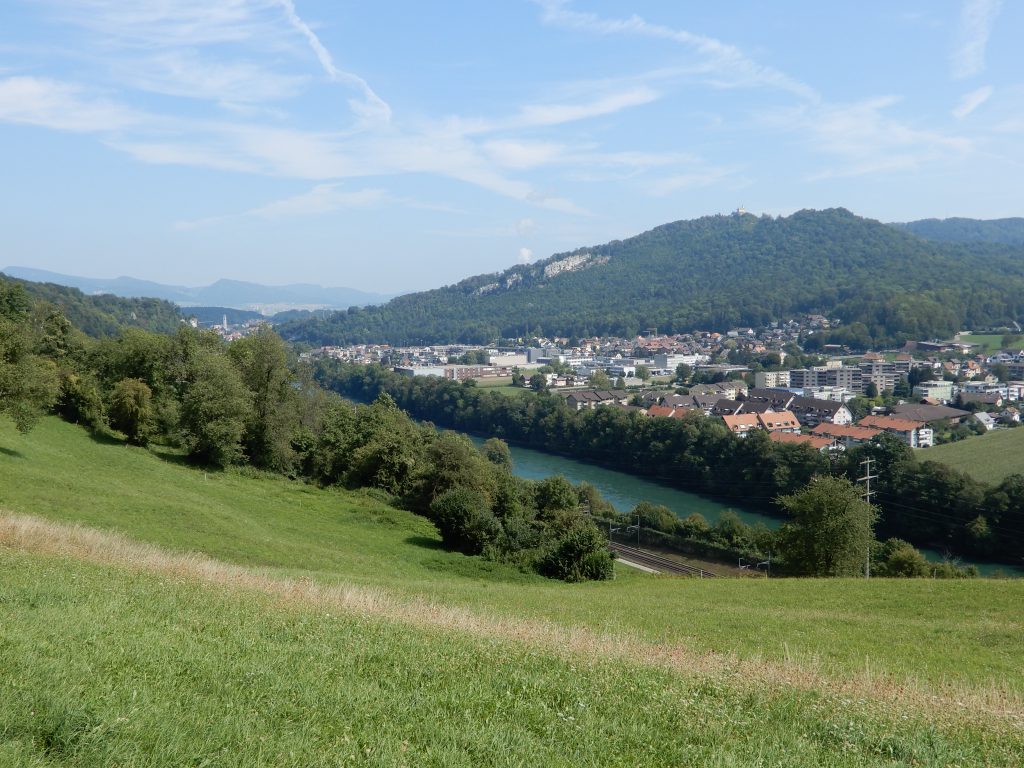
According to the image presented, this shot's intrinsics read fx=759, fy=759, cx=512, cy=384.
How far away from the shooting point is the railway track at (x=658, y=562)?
3966 centimetres

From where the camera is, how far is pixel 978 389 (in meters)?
107

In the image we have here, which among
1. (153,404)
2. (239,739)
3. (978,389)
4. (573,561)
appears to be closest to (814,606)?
(573,561)

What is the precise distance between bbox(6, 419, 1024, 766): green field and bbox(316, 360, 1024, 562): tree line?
122 ft

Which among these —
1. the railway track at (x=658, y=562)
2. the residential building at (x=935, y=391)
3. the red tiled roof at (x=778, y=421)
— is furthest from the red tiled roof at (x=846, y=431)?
the railway track at (x=658, y=562)

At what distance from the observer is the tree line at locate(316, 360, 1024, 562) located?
4872 cm

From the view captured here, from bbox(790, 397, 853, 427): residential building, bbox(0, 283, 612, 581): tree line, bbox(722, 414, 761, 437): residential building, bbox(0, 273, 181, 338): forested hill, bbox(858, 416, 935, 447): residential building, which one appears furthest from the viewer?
bbox(0, 273, 181, 338): forested hill

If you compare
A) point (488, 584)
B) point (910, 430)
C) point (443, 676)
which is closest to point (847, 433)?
point (910, 430)

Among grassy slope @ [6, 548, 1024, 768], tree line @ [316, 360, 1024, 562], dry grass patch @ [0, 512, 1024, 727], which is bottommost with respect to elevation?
tree line @ [316, 360, 1024, 562]

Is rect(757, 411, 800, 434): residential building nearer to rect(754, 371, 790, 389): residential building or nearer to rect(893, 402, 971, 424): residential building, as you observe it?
rect(893, 402, 971, 424): residential building

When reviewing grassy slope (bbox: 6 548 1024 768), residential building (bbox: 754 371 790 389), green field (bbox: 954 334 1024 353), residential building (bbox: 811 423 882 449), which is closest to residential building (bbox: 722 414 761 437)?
residential building (bbox: 811 423 882 449)

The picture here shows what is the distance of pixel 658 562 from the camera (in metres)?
41.9

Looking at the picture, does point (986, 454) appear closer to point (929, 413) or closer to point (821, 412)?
point (929, 413)

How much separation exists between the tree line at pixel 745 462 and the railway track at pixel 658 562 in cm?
1104

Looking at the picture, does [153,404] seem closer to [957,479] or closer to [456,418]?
[957,479]
